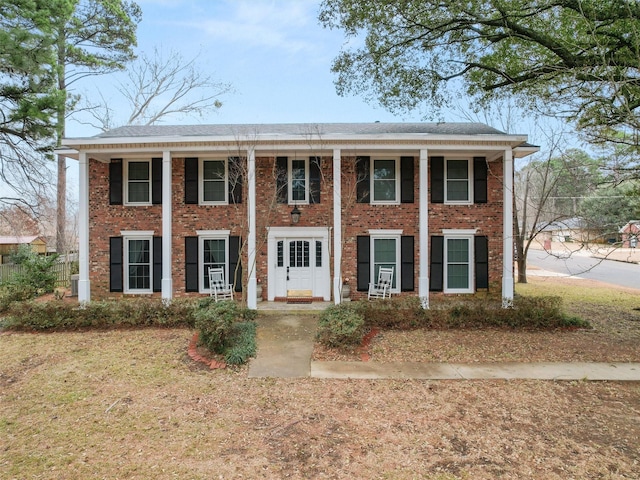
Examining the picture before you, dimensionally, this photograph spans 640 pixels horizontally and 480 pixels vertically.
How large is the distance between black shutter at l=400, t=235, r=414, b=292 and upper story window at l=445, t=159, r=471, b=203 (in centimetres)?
189

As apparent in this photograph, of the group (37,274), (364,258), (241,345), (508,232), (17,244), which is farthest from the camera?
(17,244)

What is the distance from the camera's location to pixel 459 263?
11055 millimetres

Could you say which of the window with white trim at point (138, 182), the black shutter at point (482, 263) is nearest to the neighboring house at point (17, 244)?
the window with white trim at point (138, 182)

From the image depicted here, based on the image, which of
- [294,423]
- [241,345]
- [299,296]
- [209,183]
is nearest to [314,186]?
[209,183]

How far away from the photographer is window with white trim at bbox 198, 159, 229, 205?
1098 centimetres

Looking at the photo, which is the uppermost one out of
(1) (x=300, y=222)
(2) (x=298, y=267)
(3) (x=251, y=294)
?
(1) (x=300, y=222)

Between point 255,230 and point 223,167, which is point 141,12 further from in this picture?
point 255,230

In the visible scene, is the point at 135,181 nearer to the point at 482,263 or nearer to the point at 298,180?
the point at 298,180

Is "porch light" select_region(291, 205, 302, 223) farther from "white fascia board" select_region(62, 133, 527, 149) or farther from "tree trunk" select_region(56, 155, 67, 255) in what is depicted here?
"tree trunk" select_region(56, 155, 67, 255)

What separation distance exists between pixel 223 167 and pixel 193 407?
25.6ft

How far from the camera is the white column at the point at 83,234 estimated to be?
9.86m

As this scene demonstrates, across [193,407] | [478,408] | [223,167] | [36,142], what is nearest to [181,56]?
[36,142]

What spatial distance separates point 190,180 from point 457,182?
8172 millimetres

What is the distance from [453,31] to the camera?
30.0 feet
